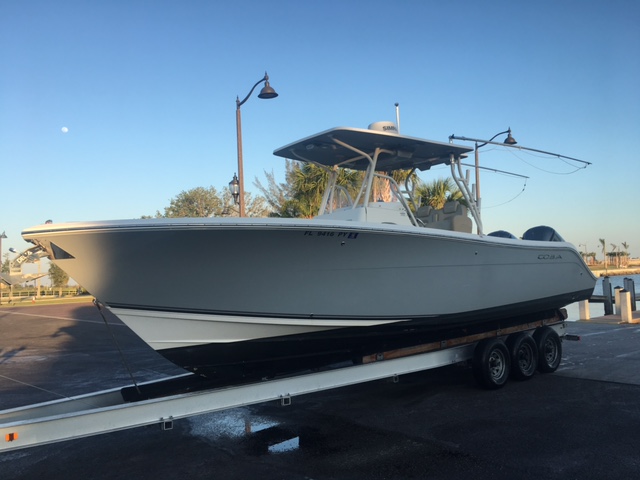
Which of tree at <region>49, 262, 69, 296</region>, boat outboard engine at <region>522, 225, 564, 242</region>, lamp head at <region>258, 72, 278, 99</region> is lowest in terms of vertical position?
tree at <region>49, 262, 69, 296</region>

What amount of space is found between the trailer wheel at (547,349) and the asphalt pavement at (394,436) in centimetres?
18

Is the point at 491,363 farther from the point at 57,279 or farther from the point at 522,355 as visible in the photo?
the point at 57,279

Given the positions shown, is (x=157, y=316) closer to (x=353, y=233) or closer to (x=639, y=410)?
(x=353, y=233)

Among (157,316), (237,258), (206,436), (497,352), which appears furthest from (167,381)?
(497,352)

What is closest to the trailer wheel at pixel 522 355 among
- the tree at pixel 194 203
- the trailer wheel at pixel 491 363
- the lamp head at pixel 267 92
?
the trailer wheel at pixel 491 363

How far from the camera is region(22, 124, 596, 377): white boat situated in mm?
4445

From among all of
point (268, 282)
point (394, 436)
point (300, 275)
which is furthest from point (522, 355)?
point (268, 282)

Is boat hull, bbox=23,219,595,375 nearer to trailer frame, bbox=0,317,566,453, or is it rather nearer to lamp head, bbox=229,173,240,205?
trailer frame, bbox=0,317,566,453

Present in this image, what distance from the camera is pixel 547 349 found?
26.3ft

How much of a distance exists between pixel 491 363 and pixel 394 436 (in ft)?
7.88

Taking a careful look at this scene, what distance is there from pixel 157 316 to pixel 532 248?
512 centimetres

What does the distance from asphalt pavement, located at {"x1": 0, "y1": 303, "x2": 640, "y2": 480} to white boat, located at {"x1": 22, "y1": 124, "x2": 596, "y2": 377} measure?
686mm

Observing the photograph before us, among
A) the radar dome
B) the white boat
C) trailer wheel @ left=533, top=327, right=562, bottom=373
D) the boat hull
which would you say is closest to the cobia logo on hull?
the white boat

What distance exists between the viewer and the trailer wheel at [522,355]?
735 cm
